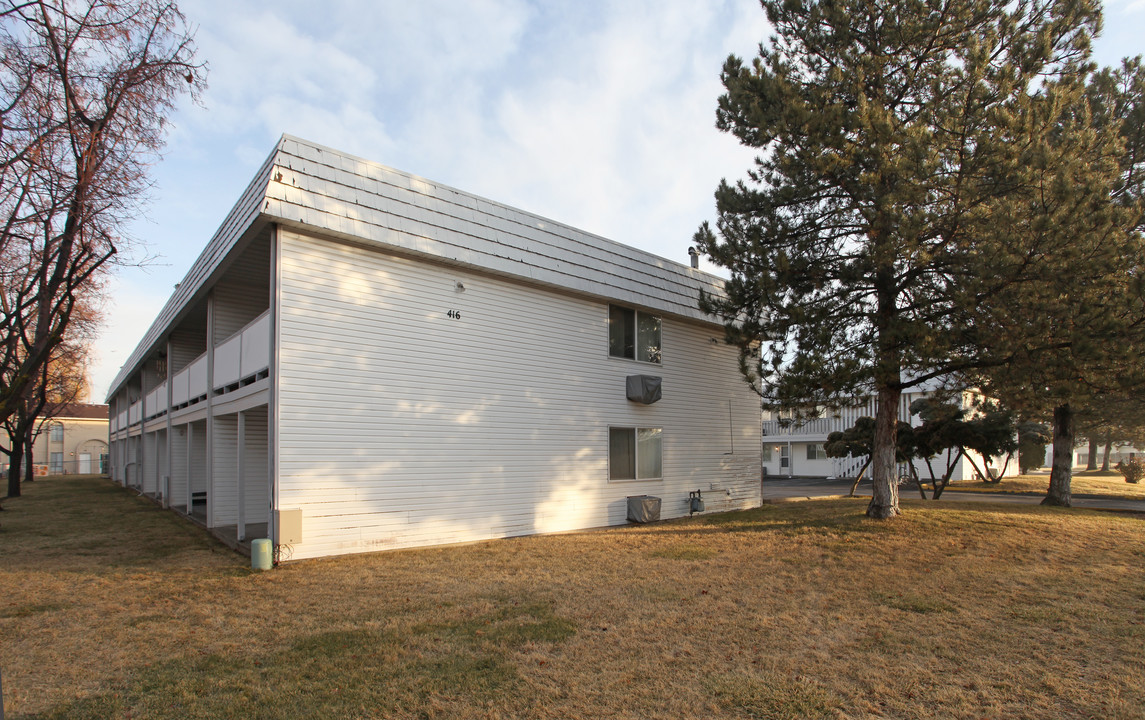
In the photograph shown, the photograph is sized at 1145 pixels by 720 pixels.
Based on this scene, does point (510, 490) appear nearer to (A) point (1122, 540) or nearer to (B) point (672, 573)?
(B) point (672, 573)

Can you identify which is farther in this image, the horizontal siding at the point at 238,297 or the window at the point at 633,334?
the window at the point at 633,334

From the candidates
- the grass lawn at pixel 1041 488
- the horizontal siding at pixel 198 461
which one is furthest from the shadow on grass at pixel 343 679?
the grass lawn at pixel 1041 488

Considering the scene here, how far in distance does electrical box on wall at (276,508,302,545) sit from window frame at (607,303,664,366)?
6.71m

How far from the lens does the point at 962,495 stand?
19.8 metres

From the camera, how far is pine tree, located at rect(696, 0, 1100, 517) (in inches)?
353

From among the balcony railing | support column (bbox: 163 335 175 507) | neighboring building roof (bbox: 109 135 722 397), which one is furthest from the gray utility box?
support column (bbox: 163 335 175 507)

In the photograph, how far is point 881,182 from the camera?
9.76 metres

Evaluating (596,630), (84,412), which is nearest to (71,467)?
(84,412)

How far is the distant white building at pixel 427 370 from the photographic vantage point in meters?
8.78

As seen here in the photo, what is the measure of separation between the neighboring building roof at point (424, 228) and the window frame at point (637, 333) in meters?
0.34

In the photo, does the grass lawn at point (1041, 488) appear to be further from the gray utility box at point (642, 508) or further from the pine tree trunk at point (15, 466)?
the pine tree trunk at point (15, 466)

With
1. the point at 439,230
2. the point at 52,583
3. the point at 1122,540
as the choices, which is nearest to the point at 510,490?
the point at 439,230

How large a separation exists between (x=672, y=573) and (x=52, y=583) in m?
7.66

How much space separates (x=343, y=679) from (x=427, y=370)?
5918mm
